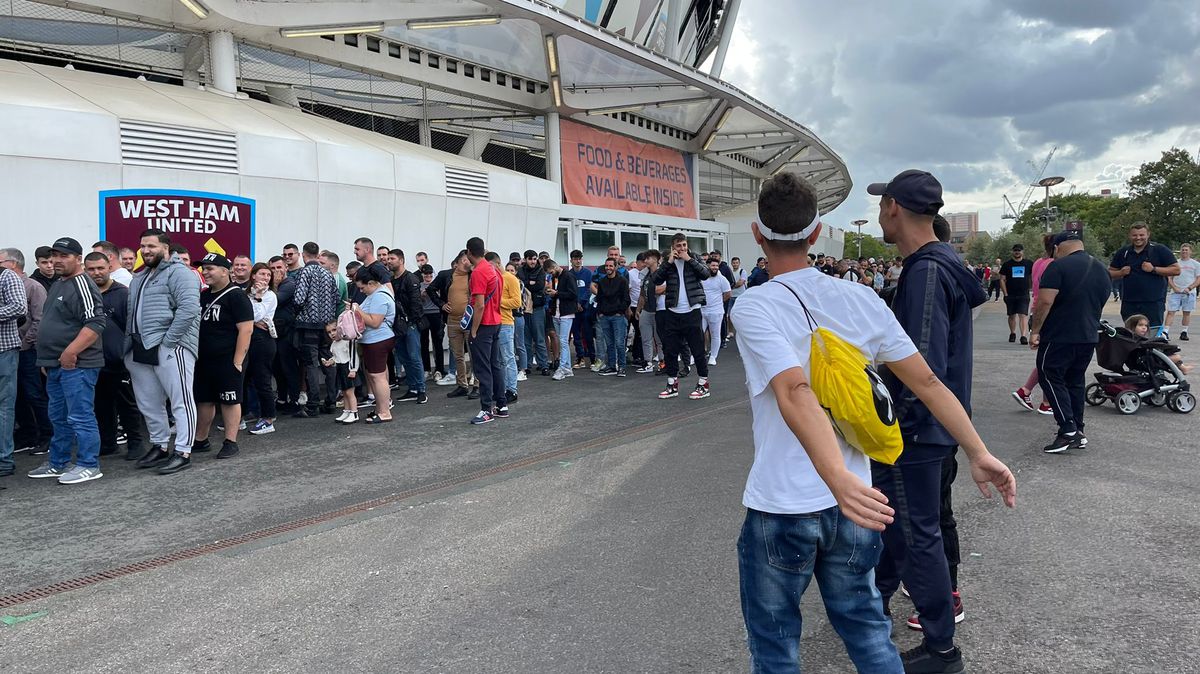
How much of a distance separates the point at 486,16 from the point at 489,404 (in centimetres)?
885

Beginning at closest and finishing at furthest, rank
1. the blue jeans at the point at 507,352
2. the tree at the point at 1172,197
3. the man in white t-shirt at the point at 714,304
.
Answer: the blue jeans at the point at 507,352 → the man in white t-shirt at the point at 714,304 → the tree at the point at 1172,197

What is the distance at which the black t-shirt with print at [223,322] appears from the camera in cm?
656

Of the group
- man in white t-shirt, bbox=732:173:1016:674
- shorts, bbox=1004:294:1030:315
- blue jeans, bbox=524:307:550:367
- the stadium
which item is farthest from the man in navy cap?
the stadium

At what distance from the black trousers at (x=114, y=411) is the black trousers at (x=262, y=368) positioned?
1.14 metres

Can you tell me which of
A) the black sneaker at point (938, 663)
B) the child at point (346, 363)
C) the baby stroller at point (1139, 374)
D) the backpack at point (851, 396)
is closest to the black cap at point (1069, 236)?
the baby stroller at point (1139, 374)

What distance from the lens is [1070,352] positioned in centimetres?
575

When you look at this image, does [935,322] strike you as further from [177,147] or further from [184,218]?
[177,147]

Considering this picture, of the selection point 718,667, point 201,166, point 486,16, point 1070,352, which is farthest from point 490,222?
point 718,667

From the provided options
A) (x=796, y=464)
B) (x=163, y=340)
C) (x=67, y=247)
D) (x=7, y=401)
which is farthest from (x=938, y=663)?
(x=7, y=401)

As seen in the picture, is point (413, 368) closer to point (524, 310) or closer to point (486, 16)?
point (524, 310)

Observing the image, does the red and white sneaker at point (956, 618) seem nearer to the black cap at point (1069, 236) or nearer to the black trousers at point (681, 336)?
the black cap at point (1069, 236)

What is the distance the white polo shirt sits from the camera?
6.05 feet

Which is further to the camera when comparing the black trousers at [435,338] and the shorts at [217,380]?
the black trousers at [435,338]

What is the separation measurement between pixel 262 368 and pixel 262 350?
0.65ft
